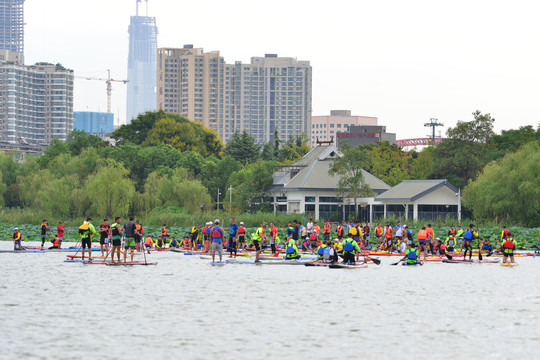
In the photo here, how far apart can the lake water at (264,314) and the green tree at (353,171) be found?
47659 millimetres

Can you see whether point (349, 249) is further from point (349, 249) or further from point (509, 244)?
point (509, 244)

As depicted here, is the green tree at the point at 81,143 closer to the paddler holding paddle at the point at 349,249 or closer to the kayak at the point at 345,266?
the paddler holding paddle at the point at 349,249

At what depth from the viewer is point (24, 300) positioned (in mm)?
26500

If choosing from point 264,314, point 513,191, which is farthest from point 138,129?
point 264,314

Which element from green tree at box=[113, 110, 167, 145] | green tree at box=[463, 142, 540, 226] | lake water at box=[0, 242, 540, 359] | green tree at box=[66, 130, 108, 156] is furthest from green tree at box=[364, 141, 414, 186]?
lake water at box=[0, 242, 540, 359]

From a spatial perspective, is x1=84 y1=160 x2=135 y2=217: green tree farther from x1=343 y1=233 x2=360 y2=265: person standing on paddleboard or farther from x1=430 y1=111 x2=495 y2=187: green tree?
x1=343 y1=233 x2=360 y2=265: person standing on paddleboard

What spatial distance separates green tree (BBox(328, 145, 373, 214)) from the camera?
284ft

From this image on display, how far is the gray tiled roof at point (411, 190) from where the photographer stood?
82812 mm

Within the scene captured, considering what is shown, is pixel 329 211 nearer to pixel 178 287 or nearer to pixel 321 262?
pixel 321 262

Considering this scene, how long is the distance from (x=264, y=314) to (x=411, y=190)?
62623mm

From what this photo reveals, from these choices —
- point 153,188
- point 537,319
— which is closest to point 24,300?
point 537,319

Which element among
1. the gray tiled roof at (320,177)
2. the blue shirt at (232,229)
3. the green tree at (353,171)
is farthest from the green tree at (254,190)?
the blue shirt at (232,229)

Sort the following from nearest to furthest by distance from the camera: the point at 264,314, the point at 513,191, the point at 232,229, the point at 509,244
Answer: the point at 264,314 → the point at 232,229 → the point at 509,244 → the point at 513,191

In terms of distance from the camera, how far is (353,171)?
89375 mm
